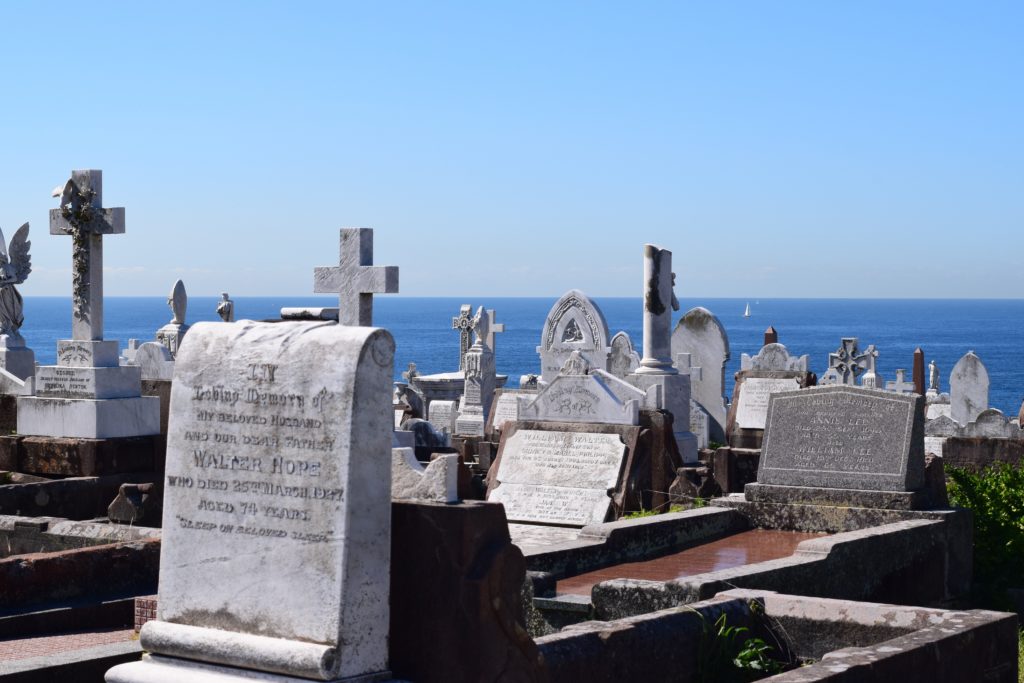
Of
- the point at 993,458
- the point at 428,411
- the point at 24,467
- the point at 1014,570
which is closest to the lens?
the point at 1014,570

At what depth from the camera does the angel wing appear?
22.5 m

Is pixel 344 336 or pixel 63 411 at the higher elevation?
pixel 344 336

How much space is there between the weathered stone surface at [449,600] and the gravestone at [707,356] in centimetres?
1943

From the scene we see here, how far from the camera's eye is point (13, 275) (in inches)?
891

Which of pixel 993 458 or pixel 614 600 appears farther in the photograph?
pixel 993 458

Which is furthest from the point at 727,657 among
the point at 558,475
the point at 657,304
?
the point at 657,304

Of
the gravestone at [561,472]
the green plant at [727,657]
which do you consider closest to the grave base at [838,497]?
the gravestone at [561,472]

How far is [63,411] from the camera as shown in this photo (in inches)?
529

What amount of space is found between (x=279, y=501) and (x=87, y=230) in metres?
9.71

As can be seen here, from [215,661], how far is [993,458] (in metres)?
14.1

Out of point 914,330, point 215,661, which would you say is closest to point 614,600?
point 215,661

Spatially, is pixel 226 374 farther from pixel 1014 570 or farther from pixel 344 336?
pixel 1014 570

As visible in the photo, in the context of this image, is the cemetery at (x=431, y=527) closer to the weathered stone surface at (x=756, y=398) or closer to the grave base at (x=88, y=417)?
the grave base at (x=88, y=417)

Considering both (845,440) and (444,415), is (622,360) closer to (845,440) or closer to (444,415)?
(444,415)
